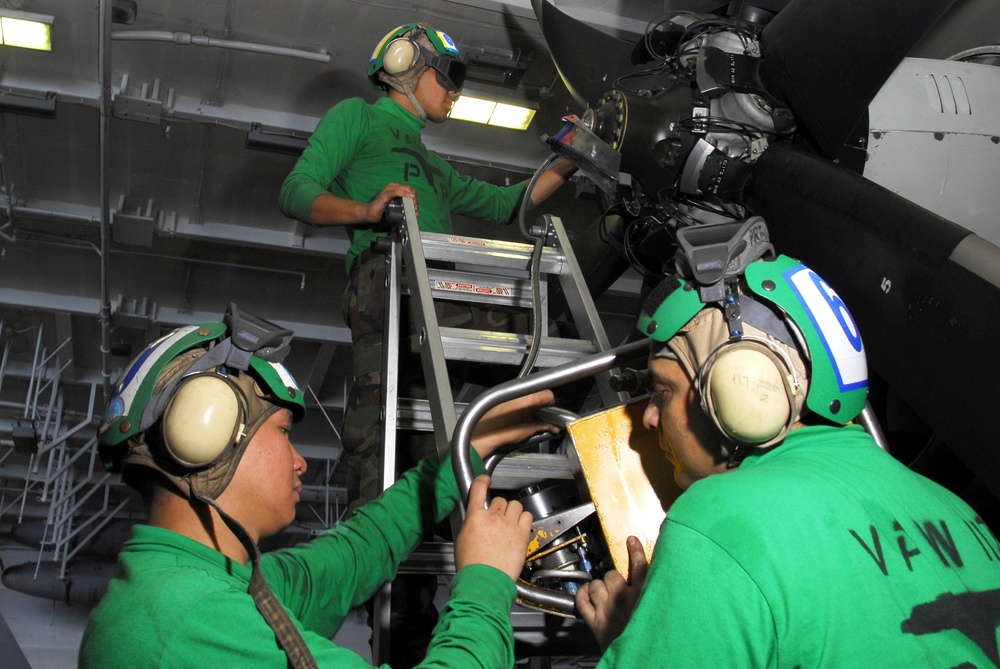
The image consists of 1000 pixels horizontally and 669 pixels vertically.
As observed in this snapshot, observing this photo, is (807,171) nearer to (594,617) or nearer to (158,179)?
(594,617)

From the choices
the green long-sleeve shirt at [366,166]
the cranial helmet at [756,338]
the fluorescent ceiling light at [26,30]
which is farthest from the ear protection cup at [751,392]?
the fluorescent ceiling light at [26,30]

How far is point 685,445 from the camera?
5.73 ft

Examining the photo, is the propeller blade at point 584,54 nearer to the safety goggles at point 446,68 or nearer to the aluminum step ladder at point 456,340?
the safety goggles at point 446,68

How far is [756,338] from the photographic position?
1593 millimetres

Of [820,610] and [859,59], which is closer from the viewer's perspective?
[820,610]

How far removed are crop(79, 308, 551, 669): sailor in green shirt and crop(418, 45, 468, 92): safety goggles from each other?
7.66ft

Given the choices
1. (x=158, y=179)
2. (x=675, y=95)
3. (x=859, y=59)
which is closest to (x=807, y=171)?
(x=859, y=59)

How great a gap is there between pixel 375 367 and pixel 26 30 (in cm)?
296

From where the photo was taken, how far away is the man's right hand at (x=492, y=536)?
1.72 meters

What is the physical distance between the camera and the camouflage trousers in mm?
2967

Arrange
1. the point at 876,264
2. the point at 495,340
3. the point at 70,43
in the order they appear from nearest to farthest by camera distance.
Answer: the point at 876,264
the point at 495,340
the point at 70,43

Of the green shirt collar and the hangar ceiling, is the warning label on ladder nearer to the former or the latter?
the green shirt collar

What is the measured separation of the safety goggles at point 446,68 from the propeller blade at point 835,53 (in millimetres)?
1468

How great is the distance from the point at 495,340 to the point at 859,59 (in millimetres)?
1381
